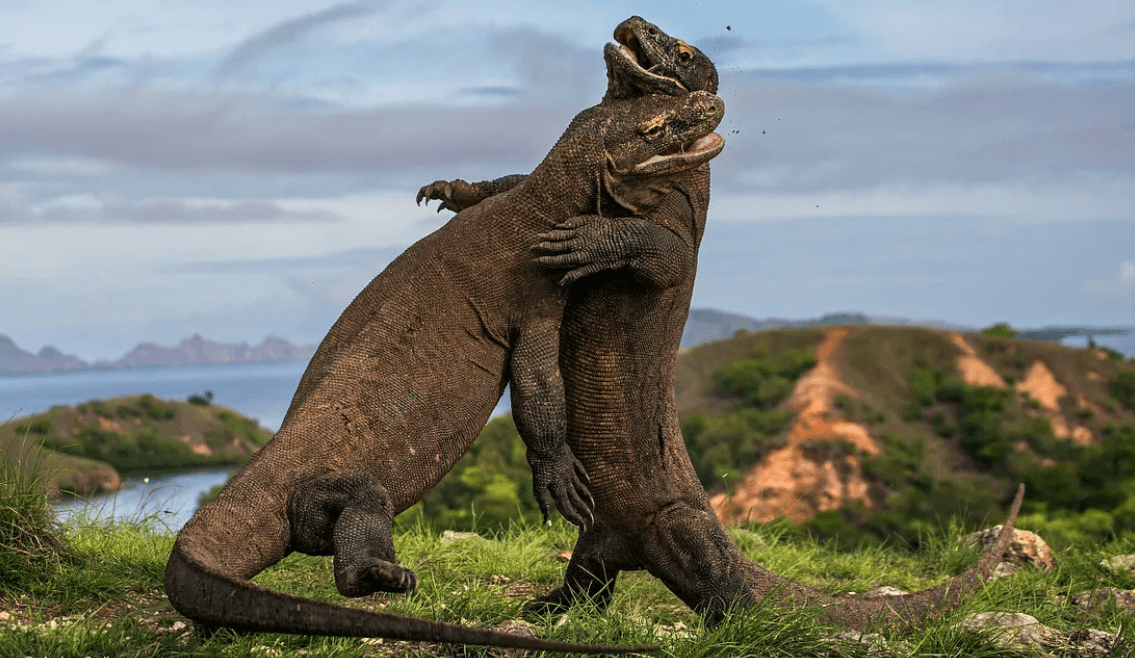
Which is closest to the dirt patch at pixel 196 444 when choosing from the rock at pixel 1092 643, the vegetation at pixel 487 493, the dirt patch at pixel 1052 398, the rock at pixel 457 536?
the vegetation at pixel 487 493

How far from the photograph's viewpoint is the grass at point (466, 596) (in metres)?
5.57

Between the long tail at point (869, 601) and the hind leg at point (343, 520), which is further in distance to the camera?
the long tail at point (869, 601)

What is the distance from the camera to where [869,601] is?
6906 millimetres

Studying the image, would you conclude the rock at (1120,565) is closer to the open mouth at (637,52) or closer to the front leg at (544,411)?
the front leg at (544,411)

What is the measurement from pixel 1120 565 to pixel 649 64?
6.04 metres

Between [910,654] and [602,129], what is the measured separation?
3224mm

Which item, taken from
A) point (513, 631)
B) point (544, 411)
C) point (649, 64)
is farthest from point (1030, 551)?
point (649, 64)

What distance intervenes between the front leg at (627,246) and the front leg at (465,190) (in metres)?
0.89

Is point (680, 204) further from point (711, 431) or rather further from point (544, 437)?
point (711, 431)

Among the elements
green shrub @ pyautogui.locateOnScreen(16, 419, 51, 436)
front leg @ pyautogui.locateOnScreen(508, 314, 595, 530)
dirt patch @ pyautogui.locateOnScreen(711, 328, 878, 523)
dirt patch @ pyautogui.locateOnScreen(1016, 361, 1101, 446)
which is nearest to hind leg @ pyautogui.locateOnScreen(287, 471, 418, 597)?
front leg @ pyautogui.locateOnScreen(508, 314, 595, 530)

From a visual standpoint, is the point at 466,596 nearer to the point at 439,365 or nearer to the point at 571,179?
the point at 439,365

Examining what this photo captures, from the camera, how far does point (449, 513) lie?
11133 millimetres

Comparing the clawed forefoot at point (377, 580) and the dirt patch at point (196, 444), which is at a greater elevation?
the clawed forefoot at point (377, 580)

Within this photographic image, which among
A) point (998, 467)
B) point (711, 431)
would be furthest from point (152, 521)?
point (998, 467)
